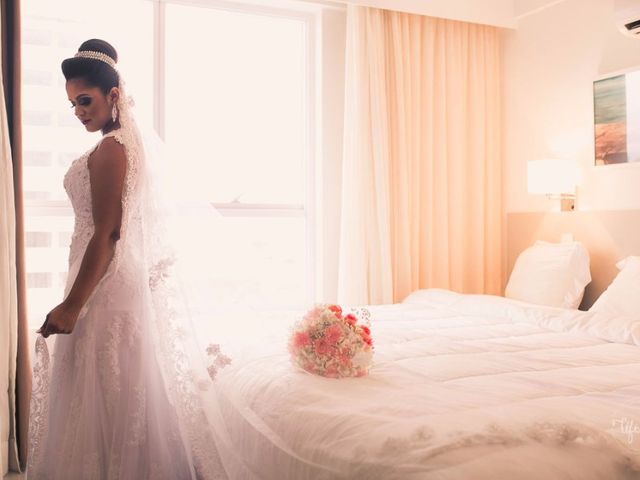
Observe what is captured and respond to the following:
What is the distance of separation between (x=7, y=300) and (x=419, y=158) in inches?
105

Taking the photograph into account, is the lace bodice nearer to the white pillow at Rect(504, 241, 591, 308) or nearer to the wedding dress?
the wedding dress

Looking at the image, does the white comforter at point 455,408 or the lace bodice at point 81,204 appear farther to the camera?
the lace bodice at point 81,204

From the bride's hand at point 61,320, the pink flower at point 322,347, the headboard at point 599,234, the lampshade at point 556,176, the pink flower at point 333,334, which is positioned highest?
the lampshade at point 556,176

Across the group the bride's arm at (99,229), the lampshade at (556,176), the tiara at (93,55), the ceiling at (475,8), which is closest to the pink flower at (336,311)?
the bride's arm at (99,229)

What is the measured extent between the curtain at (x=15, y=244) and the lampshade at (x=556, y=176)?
286cm

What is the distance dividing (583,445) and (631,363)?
3.37ft

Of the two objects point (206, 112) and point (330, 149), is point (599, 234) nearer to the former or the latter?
point (330, 149)

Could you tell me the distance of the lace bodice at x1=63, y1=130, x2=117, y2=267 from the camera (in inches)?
76.3

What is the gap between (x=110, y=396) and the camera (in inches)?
72.7

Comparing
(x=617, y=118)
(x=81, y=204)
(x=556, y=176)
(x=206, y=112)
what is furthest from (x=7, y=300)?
(x=617, y=118)

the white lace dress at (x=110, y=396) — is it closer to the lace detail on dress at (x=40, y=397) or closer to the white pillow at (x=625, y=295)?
the lace detail on dress at (x=40, y=397)

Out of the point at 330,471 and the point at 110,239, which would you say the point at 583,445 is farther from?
the point at 110,239

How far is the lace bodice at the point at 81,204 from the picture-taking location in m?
1.94

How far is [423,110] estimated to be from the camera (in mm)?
4387
